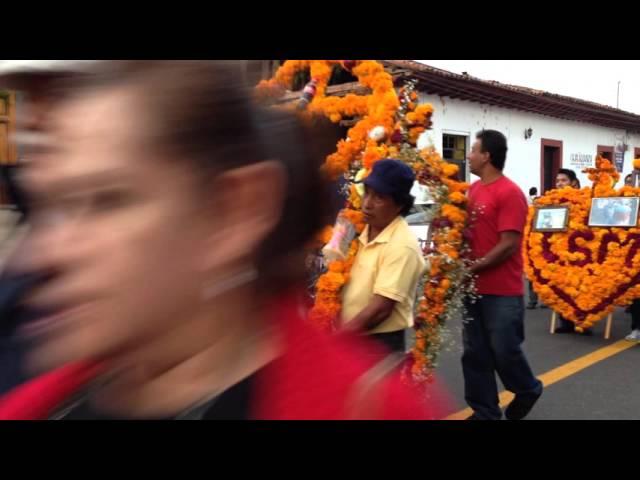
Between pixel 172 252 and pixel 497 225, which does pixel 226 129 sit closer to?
pixel 172 252

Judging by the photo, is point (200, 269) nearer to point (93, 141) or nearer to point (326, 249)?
point (93, 141)

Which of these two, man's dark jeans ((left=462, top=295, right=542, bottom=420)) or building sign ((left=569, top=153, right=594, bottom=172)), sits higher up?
man's dark jeans ((left=462, top=295, right=542, bottom=420))

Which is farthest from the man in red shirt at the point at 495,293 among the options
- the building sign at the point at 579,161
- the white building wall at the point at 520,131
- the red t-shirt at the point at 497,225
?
the building sign at the point at 579,161

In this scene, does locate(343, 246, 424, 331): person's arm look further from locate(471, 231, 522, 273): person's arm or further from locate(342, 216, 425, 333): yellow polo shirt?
locate(471, 231, 522, 273): person's arm

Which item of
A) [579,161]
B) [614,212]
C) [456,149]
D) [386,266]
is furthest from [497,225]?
[579,161]

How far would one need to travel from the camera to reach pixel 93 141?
2.77ft

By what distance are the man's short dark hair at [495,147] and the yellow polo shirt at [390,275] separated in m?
1.12

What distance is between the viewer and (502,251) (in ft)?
12.1

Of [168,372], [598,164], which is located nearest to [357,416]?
→ [168,372]

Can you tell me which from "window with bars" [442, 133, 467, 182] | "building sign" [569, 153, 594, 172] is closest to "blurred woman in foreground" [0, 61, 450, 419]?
"window with bars" [442, 133, 467, 182]

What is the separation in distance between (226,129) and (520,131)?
14.9 meters

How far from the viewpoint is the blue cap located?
116 inches

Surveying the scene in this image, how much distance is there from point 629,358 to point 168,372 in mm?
5973
